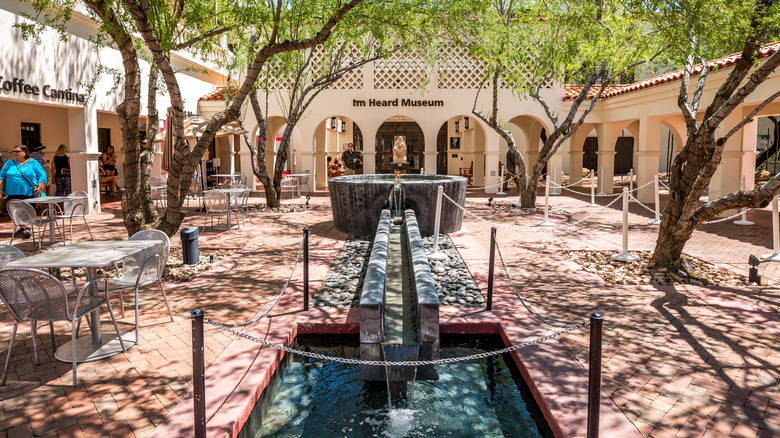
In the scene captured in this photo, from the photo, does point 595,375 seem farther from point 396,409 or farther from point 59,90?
point 59,90

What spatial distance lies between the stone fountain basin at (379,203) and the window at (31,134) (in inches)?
399

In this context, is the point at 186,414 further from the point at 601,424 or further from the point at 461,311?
the point at 461,311

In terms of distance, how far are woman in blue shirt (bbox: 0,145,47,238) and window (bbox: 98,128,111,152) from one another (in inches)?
380

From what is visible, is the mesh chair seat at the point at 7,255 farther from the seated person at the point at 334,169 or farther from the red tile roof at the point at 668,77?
the seated person at the point at 334,169

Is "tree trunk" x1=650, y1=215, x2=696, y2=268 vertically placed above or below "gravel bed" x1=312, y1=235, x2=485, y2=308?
above

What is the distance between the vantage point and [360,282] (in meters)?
7.06

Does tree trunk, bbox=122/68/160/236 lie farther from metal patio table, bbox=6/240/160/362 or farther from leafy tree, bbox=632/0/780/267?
leafy tree, bbox=632/0/780/267

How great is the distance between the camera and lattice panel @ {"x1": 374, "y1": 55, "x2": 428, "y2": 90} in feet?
63.9

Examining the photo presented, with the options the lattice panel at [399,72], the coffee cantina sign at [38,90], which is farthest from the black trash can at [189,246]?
the lattice panel at [399,72]

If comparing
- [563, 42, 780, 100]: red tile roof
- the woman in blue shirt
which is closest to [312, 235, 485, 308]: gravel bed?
[563, 42, 780, 100]: red tile roof

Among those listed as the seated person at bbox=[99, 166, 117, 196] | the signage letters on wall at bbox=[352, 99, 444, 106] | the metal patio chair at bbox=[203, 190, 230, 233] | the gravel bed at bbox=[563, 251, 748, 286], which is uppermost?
the signage letters on wall at bbox=[352, 99, 444, 106]

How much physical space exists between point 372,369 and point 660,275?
15.2 feet

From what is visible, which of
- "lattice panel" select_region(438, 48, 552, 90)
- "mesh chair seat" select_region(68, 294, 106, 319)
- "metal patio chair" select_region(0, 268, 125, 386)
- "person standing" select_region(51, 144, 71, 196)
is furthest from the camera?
"lattice panel" select_region(438, 48, 552, 90)

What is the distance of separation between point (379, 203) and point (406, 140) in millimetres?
19814
